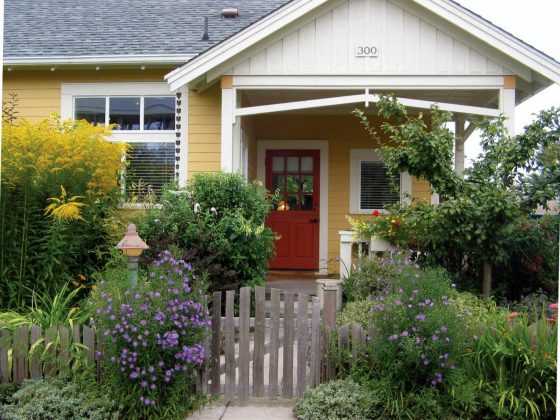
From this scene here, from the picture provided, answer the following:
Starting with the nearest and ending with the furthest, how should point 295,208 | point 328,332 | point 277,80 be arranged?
1. point 328,332
2. point 277,80
3. point 295,208

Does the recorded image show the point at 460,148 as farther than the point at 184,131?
Yes

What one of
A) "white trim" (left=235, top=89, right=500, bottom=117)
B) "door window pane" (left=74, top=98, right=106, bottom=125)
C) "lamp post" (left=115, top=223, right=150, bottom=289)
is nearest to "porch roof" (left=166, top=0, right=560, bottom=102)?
"white trim" (left=235, top=89, right=500, bottom=117)

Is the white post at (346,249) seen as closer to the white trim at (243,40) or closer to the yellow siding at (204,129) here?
the yellow siding at (204,129)

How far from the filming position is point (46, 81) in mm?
9516

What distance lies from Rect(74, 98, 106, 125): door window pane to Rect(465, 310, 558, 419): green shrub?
7078 millimetres

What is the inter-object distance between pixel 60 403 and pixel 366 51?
594cm

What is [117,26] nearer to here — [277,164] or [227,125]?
[227,125]

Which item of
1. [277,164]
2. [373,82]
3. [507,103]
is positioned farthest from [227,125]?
[507,103]

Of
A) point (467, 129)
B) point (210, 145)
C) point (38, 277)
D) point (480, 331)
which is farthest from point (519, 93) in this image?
point (38, 277)

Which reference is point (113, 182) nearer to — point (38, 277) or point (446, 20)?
point (38, 277)

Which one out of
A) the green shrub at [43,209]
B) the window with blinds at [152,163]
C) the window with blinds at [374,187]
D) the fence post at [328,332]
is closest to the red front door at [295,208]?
the window with blinds at [374,187]

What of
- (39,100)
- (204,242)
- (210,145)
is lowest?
(204,242)

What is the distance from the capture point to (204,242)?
6902 mm

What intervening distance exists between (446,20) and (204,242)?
4369 millimetres
